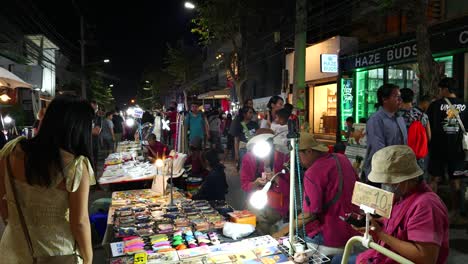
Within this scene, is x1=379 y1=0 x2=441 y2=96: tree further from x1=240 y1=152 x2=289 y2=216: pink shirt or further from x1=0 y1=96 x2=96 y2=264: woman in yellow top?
x1=0 y1=96 x2=96 y2=264: woman in yellow top

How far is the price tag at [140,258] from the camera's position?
3.11 meters

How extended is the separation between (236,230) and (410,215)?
1865mm

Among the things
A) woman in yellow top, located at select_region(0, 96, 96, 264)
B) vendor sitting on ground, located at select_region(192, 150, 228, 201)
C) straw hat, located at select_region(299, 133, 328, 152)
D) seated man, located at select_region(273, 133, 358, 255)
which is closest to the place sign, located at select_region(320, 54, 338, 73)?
vendor sitting on ground, located at select_region(192, 150, 228, 201)

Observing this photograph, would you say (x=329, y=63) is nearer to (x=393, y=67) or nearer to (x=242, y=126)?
(x=393, y=67)

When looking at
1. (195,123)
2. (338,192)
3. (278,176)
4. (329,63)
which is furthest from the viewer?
(329,63)

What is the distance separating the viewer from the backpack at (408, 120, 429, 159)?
5680 mm

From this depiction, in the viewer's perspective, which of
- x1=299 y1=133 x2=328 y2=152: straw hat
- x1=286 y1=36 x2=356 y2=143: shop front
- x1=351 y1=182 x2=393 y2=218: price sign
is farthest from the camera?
x1=286 y1=36 x2=356 y2=143: shop front

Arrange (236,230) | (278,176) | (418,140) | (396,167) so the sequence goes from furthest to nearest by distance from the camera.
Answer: (418,140)
(278,176)
(236,230)
(396,167)

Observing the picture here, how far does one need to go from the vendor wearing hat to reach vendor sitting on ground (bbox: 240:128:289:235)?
2015mm

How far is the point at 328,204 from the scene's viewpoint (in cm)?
335

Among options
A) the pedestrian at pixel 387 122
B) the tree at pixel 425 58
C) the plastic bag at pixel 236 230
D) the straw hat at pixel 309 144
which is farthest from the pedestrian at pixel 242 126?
the straw hat at pixel 309 144

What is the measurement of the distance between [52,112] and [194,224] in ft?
7.24

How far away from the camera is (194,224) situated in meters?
4.07

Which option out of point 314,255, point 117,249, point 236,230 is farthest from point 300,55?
point 117,249
